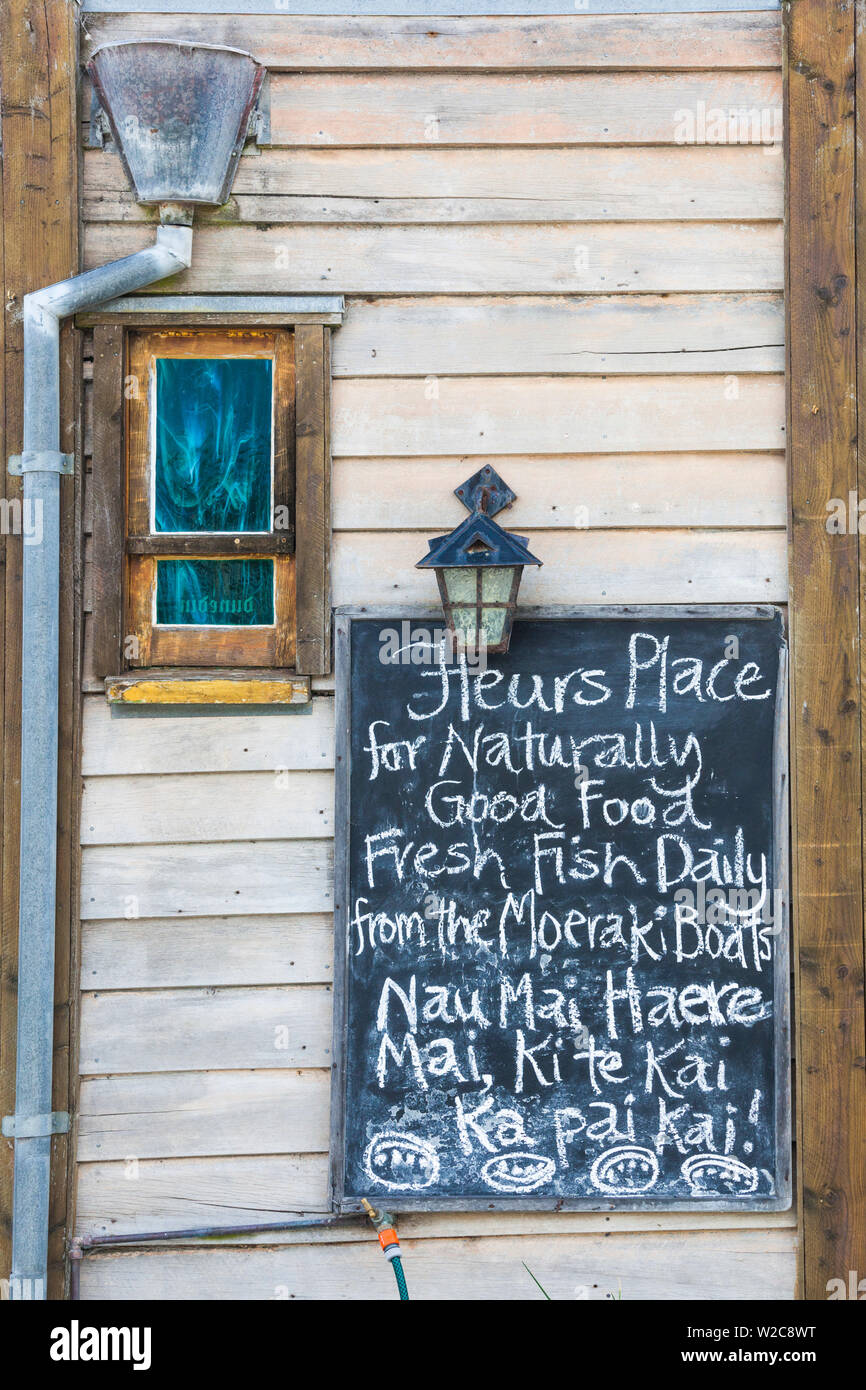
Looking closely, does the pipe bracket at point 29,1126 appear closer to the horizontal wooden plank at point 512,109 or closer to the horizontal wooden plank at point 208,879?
the horizontal wooden plank at point 208,879

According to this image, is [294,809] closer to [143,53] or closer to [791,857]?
[791,857]

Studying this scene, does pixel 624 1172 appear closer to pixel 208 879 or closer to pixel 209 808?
pixel 208 879

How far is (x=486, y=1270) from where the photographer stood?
3344 mm

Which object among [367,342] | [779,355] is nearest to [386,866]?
[367,342]

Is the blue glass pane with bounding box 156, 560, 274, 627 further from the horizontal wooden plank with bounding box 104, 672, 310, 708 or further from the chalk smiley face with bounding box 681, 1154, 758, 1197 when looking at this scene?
the chalk smiley face with bounding box 681, 1154, 758, 1197

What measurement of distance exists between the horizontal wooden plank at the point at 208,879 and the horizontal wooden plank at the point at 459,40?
2.46 metres

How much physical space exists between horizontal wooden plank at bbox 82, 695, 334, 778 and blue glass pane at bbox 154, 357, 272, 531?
62 centimetres

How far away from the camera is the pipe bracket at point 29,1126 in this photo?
3258 millimetres

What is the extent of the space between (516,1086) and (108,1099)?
1.25m

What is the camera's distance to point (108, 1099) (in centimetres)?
335

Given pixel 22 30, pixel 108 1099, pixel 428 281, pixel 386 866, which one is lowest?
pixel 108 1099

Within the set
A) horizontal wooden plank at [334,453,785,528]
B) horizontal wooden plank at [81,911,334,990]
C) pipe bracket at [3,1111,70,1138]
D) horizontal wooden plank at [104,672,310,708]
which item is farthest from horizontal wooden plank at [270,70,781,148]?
pipe bracket at [3,1111,70,1138]

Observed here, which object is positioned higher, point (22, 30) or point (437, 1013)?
point (22, 30)

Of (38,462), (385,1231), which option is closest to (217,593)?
(38,462)
